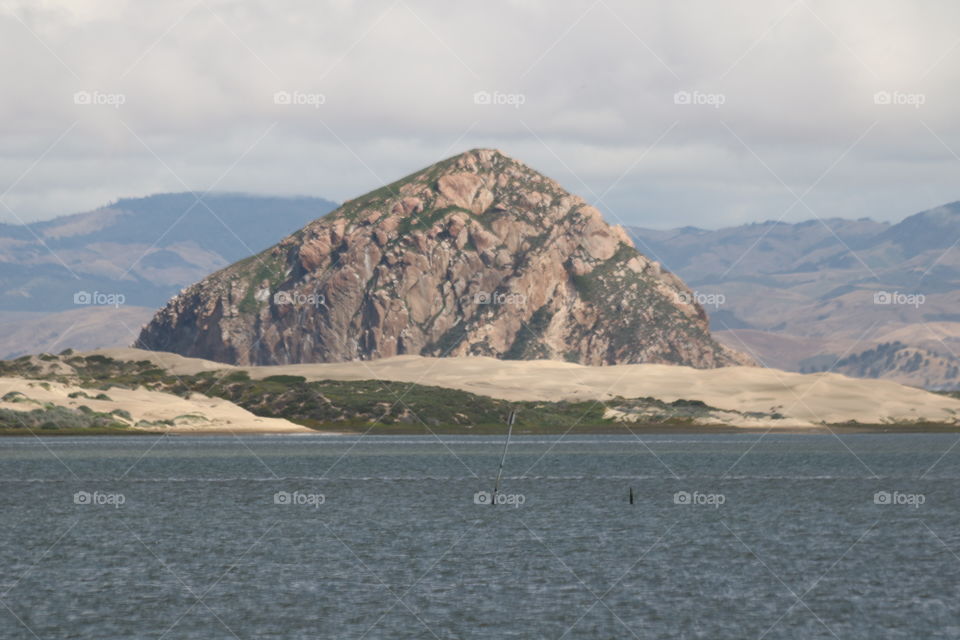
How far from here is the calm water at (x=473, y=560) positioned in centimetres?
5828

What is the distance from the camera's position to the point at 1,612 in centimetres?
6000

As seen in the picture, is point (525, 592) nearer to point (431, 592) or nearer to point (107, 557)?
point (431, 592)

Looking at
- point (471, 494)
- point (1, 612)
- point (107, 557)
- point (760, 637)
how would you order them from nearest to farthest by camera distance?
point (760, 637) < point (1, 612) < point (107, 557) < point (471, 494)

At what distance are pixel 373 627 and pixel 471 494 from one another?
70784 millimetres

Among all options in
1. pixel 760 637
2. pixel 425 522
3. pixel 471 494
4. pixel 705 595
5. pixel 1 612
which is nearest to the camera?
pixel 760 637

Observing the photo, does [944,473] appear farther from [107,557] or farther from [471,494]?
[107,557]

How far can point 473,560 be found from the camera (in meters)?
77.6

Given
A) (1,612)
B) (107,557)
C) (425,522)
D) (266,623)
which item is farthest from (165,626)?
(425,522)

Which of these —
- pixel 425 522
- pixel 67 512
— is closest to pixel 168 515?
pixel 67 512

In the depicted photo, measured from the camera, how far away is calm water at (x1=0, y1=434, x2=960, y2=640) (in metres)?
58.3

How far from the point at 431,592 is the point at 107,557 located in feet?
76.3

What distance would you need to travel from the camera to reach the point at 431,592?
217ft

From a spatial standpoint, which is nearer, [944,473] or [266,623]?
[266,623]

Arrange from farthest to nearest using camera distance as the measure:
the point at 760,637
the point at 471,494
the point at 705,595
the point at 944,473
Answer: the point at 944,473 < the point at 471,494 < the point at 705,595 < the point at 760,637
